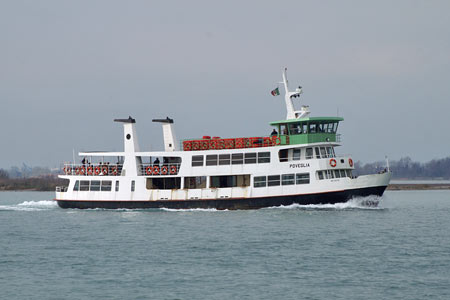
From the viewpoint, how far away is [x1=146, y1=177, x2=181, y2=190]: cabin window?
48750 mm

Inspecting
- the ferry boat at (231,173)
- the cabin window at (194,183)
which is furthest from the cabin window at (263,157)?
the cabin window at (194,183)

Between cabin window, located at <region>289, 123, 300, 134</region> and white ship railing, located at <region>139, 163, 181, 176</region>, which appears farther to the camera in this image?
white ship railing, located at <region>139, 163, 181, 176</region>

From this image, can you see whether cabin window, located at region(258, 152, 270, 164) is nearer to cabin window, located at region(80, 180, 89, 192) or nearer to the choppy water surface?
the choppy water surface

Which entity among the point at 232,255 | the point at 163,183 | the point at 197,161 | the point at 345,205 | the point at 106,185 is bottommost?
the point at 232,255

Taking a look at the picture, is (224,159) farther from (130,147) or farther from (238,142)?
(130,147)

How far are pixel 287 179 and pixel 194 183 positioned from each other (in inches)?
304

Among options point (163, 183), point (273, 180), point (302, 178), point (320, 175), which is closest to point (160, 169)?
point (163, 183)

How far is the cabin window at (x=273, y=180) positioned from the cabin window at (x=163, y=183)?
7403mm

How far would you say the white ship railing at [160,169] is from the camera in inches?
1911

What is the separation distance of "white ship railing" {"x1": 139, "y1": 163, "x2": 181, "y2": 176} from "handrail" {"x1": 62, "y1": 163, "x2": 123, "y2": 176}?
219 centimetres

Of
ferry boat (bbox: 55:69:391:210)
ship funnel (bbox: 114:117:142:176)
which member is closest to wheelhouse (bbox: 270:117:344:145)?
ferry boat (bbox: 55:69:391:210)

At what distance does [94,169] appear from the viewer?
50.8 meters

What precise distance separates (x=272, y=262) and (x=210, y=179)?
2048 cm

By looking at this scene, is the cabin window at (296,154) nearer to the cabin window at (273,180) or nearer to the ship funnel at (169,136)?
the cabin window at (273,180)
